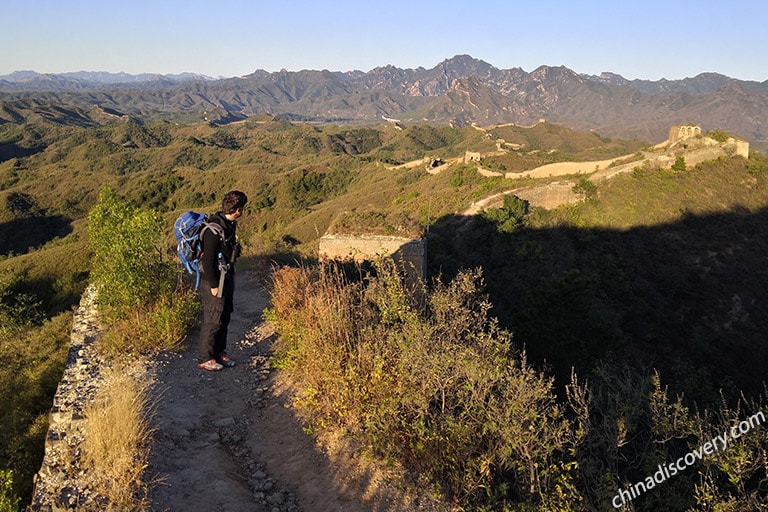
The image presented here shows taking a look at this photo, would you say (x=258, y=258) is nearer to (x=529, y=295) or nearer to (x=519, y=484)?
(x=529, y=295)

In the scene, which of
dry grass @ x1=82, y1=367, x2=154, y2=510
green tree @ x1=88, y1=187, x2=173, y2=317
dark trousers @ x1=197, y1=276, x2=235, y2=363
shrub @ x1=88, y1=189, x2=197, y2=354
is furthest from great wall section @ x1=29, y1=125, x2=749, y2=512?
dark trousers @ x1=197, y1=276, x2=235, y2=363

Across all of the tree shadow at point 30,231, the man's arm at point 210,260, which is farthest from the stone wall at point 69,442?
the tree shadow at point 30,231

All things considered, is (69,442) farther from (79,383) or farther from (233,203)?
(233,203)

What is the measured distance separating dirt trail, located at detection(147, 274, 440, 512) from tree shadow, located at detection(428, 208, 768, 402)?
7749mm

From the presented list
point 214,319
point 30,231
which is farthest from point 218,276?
point 30,231

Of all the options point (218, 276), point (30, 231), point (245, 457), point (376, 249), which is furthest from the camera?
point (30, 231)

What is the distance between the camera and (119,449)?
3135 millimetres

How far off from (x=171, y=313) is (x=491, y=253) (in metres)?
15.9

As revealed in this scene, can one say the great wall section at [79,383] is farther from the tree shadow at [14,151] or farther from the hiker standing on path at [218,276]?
the tree shadow at [14,151]

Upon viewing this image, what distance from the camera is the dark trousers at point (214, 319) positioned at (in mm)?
4887

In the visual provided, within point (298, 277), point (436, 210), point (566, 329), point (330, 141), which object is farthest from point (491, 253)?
point (330, 141)

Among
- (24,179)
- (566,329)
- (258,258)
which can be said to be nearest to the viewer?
(258,258)

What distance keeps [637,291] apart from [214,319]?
17.6 meters

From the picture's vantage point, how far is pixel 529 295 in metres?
12.7
